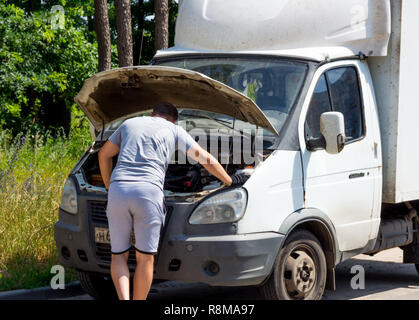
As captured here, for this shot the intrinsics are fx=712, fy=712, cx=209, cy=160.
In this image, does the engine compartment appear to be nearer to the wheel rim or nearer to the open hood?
the open hood

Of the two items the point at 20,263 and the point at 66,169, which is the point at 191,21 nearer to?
the point at 20,263

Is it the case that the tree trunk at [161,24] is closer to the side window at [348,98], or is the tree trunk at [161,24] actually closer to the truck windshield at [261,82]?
the truck windshield at [261,82]

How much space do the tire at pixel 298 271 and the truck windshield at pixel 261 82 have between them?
1.00 meters

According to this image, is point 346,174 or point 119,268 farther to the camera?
point 346,174

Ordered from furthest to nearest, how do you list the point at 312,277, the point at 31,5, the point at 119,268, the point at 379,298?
the point at 31,5 → the point at 379,298 → the point at 312,277 → the point at 119,268

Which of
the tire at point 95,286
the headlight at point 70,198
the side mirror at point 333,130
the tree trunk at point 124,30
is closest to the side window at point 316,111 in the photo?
the side mirror at point 333,130

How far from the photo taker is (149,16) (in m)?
30.2

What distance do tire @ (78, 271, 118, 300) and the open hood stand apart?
1.47 m

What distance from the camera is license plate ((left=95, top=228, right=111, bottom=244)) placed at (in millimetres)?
5914

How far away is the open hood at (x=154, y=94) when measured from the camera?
6055mm

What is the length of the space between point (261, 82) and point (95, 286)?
251 centimetres

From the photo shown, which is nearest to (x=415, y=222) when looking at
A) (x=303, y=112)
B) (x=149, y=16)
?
(x=303, y=112)

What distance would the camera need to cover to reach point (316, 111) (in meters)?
6.47

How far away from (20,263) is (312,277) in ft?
10.9
